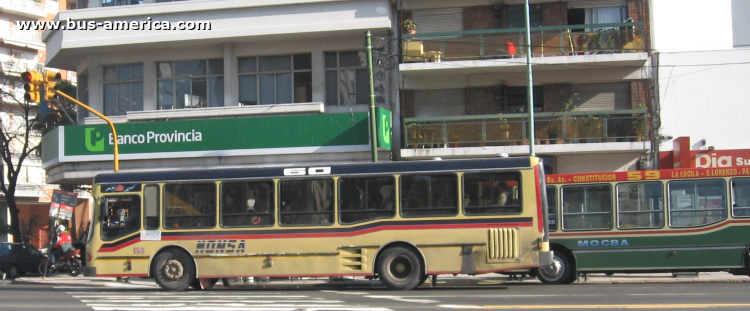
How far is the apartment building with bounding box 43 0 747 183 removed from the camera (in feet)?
87.1

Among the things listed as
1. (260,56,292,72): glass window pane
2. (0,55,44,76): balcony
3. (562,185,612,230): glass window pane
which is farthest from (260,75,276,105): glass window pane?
(0,55,44,76): balcony

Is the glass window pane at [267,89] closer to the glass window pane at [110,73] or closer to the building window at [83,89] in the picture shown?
the glass window pane at [110,73]

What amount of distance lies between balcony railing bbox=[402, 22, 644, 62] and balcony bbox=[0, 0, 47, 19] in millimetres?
47428

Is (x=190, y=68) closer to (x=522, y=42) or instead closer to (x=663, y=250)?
(x=522, y=42)

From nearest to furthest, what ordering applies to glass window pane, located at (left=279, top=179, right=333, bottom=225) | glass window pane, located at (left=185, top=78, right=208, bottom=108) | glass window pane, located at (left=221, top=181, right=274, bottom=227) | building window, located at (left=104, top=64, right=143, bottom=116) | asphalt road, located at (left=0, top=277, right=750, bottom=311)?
asphalt road, located at (left=0, top=277, right=750, bottom=311) < glass window pane, located at (left=279, top=179, right=333, bottom=225) < glass window pane, located at (left=221, top=181, right=274, bottom=227) < glass window pane, located at (left=185, top=78, right=208, bottom=108) < building window, located at (left=104, top=64, right=143, bottom=116)

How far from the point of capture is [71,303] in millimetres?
14523

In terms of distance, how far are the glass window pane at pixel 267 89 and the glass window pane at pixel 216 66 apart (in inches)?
62.7

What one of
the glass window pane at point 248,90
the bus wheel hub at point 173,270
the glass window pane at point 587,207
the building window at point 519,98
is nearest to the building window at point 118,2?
the glass window pane at point 248,90

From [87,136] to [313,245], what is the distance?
14710 millimetres

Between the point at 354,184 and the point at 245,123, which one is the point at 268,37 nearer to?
the point at 245,123

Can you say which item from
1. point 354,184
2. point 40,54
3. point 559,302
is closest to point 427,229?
point 354,184

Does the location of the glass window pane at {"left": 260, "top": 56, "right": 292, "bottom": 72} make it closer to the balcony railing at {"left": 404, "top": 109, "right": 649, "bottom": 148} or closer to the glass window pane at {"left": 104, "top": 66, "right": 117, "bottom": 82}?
the balcony railing at {"left": 404, "top": 109, "right": 649, "bottom": 148}

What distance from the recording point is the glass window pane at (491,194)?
52.8 ft

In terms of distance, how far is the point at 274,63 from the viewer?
28.9 metres
